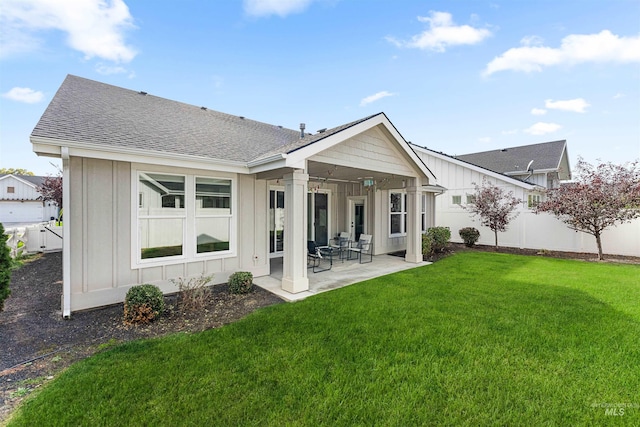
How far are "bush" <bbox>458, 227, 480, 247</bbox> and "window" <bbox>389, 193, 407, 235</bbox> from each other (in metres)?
4.10

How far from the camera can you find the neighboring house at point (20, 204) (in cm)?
2872

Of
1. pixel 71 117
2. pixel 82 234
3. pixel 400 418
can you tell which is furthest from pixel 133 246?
pixel 400 418

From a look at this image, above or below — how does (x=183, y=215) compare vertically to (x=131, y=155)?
below

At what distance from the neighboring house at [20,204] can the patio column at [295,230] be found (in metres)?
35.1

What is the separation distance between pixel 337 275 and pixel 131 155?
5789mm

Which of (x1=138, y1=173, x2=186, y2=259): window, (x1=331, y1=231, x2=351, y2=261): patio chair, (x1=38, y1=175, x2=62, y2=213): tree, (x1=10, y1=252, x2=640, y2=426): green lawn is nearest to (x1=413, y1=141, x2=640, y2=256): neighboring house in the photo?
(x1=10, y1=252, x2=640, y2=426): green lawn

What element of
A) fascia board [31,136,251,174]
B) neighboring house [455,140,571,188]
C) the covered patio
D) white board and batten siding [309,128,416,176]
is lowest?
the covered patio

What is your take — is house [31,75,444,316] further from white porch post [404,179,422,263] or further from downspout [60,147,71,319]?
white porch post [404,179,422,263]

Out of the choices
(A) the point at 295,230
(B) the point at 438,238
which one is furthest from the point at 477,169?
(A) the point at 295,230

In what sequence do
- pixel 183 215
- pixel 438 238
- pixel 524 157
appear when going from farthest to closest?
1. pixel 524 157
2. pixel 438 238
3. pixel 183 215

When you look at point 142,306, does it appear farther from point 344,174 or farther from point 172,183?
point 344,174

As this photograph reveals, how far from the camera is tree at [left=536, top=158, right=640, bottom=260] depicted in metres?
9.67

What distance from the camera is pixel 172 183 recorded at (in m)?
6.11

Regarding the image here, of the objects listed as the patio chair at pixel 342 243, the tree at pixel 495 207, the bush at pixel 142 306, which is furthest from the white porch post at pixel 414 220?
the bush at pixel 142 306
